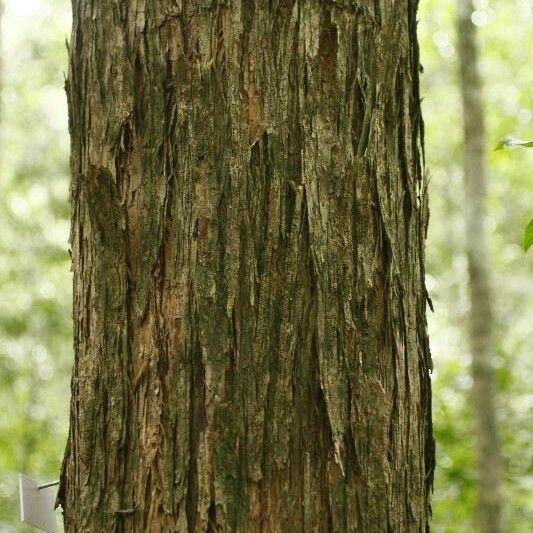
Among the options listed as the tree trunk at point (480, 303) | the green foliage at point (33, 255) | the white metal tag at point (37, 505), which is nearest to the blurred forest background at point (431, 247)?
the green foliage at point (33, 255)

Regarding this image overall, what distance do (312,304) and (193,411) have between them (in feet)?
0.81

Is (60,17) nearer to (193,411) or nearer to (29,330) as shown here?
(29,330)

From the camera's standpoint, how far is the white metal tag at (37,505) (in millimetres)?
1394

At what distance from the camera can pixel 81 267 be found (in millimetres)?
1326

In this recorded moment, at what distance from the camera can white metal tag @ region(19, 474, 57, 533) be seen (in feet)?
4.57

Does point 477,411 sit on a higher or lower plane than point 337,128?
lower

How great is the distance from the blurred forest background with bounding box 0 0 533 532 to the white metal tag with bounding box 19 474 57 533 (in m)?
3.87

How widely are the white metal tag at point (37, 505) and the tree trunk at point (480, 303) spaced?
2.86m

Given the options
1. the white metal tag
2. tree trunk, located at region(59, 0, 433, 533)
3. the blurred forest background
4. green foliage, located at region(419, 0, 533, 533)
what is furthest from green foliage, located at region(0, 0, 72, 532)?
tree trunk, located at region(59, 0, 433, 533)

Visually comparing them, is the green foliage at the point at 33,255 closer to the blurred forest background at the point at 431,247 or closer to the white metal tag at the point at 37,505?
the blurred forest background at the point at 431,247

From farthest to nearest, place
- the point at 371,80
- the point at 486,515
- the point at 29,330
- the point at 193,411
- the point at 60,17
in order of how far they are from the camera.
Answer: the point at 60,17
the point at 29,330
the point at 486,515
the point at 371,80
the point at 193,411

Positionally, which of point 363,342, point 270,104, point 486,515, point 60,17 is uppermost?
point 60,17

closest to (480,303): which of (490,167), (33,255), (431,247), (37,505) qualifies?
(37,505)

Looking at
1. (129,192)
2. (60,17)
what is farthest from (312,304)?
(60,17)
